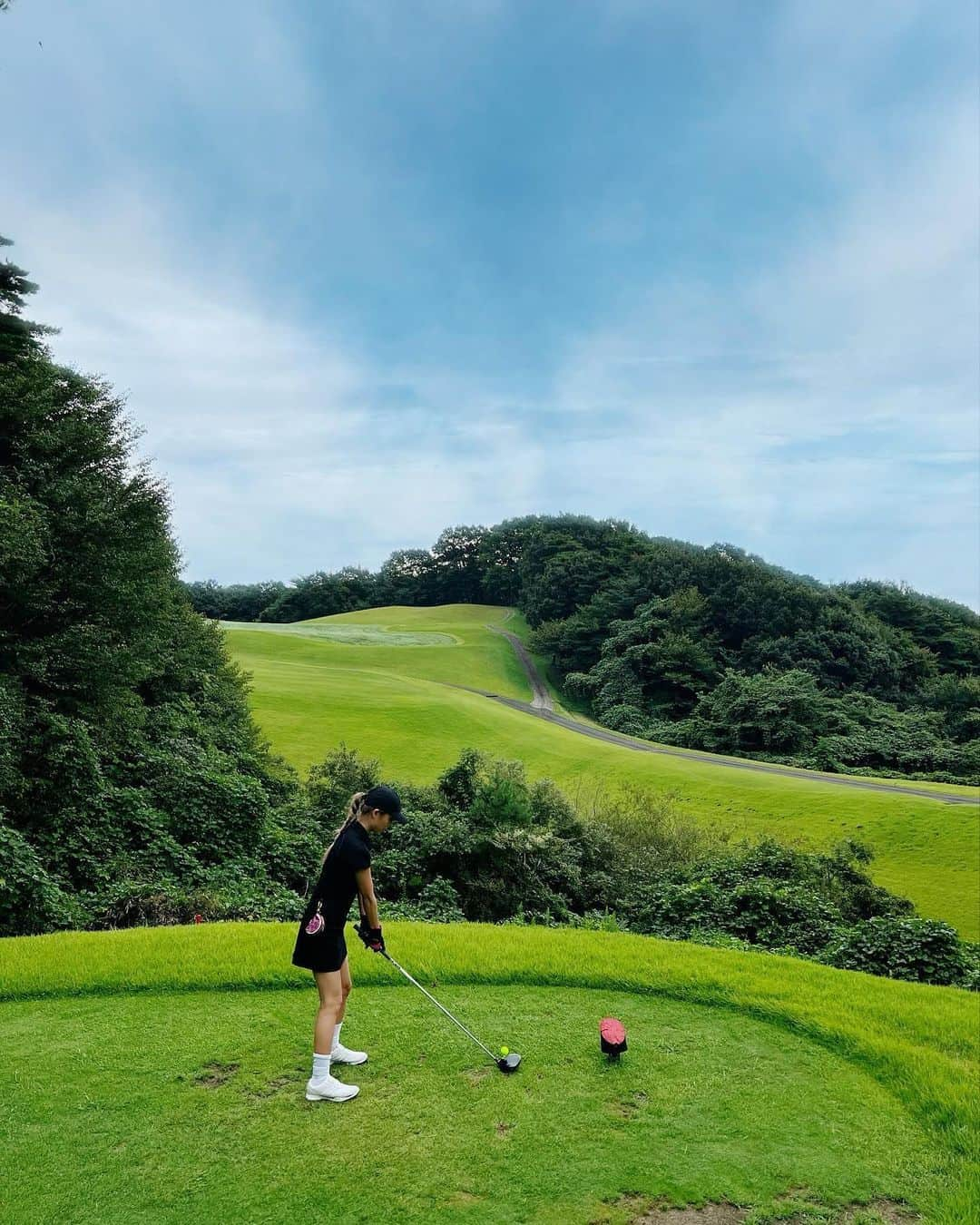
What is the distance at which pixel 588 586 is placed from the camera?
287 ft

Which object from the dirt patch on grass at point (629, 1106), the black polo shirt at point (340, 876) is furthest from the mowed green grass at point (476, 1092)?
the black polo shirt at point (340, 876)

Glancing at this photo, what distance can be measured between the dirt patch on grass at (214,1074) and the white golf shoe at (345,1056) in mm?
743

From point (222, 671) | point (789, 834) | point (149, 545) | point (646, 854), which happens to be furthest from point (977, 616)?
point (149, 545)

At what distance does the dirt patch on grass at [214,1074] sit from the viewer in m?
5.36

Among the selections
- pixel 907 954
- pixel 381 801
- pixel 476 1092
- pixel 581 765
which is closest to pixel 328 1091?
pixel 476 1092

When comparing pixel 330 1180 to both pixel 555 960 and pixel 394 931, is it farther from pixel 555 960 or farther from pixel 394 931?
pixel 394 931

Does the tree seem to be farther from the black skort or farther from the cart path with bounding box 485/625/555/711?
the cart path with bounding box 485/625/555/711

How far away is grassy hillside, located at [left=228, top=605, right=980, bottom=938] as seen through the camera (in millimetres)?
27266

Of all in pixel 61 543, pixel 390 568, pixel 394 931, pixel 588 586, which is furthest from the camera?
pixel 390 568

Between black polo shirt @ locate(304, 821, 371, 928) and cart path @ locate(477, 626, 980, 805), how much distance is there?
3431 cm

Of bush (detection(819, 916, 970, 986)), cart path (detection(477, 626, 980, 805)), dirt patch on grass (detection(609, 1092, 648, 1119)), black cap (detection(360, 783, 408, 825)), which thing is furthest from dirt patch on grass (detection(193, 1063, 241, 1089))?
cart path (detection(477, 626, 980, 805))

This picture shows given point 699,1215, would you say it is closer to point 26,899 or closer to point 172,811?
point 26,899

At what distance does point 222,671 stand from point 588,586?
63.4 metres

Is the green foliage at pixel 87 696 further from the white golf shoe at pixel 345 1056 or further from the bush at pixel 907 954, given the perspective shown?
the bush at pixel 907 954
